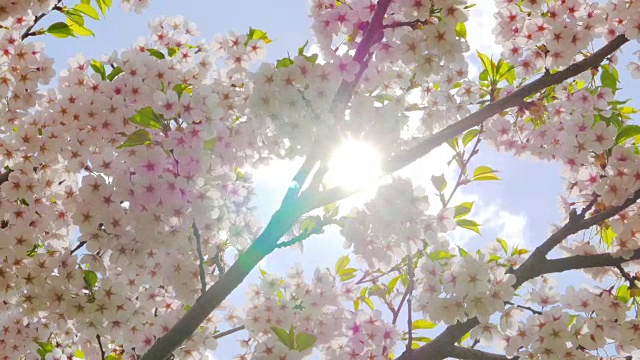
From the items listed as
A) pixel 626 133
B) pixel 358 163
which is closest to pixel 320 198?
pixel 358 163

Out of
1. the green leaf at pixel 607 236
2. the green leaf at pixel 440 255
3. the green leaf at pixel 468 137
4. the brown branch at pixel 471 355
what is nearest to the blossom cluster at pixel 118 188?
the green leaf at pixel 440 255

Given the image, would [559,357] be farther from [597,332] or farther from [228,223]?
[228,223]

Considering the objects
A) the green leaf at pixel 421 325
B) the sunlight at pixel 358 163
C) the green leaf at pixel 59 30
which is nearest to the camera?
the sunlight at pixel 358 163

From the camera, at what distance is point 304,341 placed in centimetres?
344

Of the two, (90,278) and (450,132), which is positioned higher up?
(450,132)

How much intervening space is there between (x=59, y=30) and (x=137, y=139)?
2015mm

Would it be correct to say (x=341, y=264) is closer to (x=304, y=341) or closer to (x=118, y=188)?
(x=304, y=341)

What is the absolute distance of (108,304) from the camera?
11.3 ft

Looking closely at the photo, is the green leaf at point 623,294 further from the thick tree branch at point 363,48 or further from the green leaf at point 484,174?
the thick tree branch at point 363,48

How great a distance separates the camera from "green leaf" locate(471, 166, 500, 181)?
4.39 m

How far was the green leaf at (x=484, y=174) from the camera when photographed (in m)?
4.39

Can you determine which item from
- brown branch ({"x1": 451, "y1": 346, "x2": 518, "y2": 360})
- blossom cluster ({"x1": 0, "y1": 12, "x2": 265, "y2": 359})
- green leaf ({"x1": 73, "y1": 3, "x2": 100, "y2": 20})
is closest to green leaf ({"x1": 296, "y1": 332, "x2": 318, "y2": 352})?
blossom cluster ({"x1": 0, "y1": 12, "x2": 265, "y2": 359})

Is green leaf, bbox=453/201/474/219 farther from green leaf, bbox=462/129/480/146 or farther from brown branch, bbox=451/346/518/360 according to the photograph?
brown branch, bbox=451/346/518/360

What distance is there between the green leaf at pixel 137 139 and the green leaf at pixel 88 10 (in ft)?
6.11
